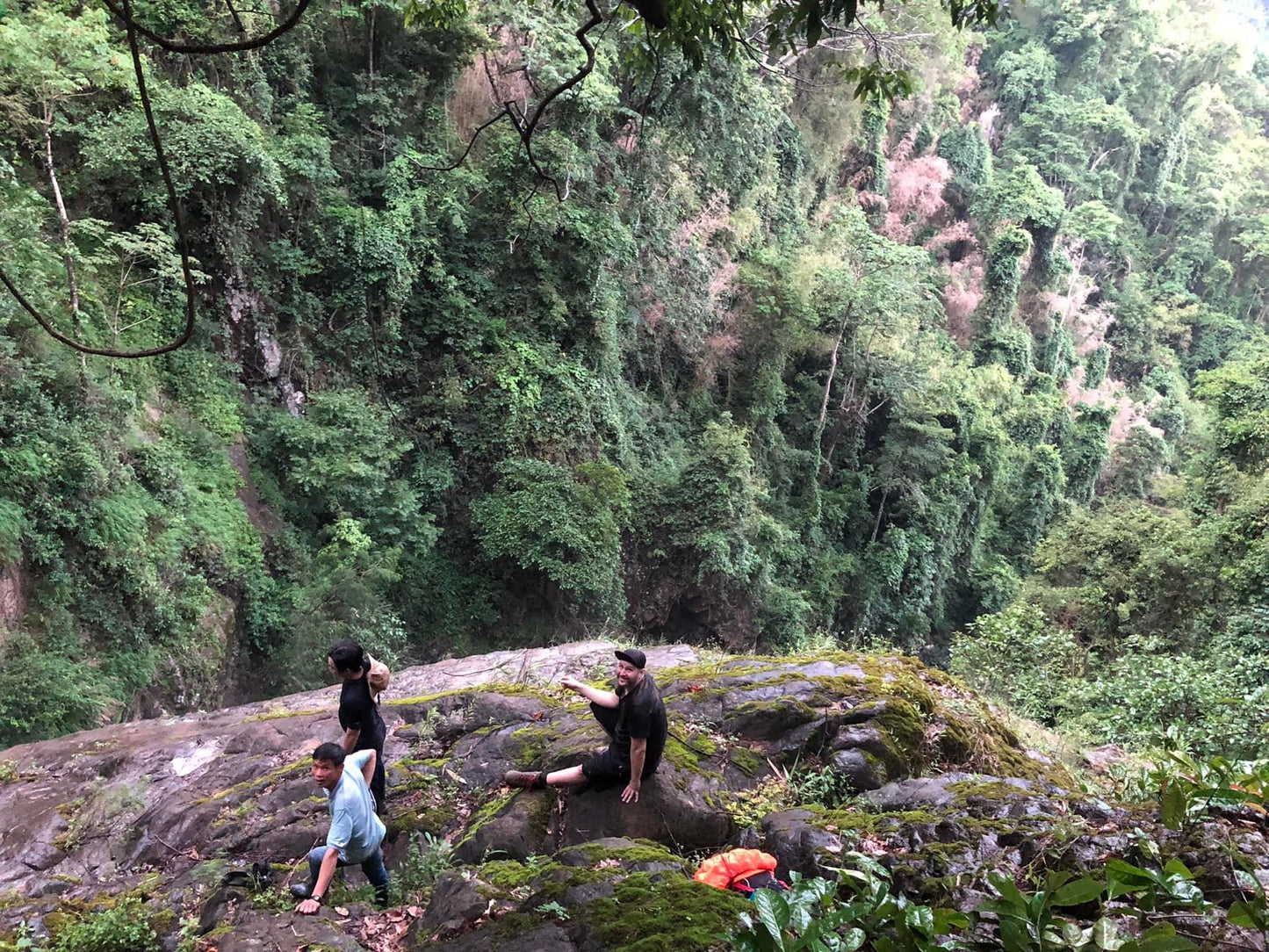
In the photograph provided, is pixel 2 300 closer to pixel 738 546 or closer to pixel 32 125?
pixel 32 125

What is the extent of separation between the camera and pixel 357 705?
12.4ft

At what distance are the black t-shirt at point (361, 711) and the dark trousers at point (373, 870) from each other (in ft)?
1.74

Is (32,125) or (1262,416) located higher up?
(32,125)

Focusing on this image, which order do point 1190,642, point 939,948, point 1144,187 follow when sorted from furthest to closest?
point 1144,187 < point 1190,642 < point 939,948

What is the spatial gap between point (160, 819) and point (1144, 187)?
41.4 m

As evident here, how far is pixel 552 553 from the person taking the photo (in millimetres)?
11422

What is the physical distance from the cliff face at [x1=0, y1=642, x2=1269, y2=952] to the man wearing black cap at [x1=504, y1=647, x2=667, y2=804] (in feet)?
0.38

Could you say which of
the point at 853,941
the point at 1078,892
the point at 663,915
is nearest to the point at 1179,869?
the point at 1078,892

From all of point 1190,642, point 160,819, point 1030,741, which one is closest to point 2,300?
point 160,819

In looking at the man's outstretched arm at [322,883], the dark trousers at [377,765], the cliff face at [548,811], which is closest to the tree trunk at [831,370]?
the cliff face at [548,811]

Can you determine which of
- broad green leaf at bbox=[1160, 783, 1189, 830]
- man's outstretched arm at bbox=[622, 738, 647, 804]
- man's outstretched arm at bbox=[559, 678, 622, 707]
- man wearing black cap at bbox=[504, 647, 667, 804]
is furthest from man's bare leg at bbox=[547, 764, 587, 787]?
broad green leaf at bbox=[1160, 783, 1189, 830]

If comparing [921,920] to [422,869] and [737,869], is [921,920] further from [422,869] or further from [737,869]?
[422,869]

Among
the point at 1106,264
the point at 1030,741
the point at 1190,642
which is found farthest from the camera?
the point at 1106,264

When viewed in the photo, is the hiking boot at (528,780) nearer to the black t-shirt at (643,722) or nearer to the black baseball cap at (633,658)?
the black t-shirt at (643,722)
